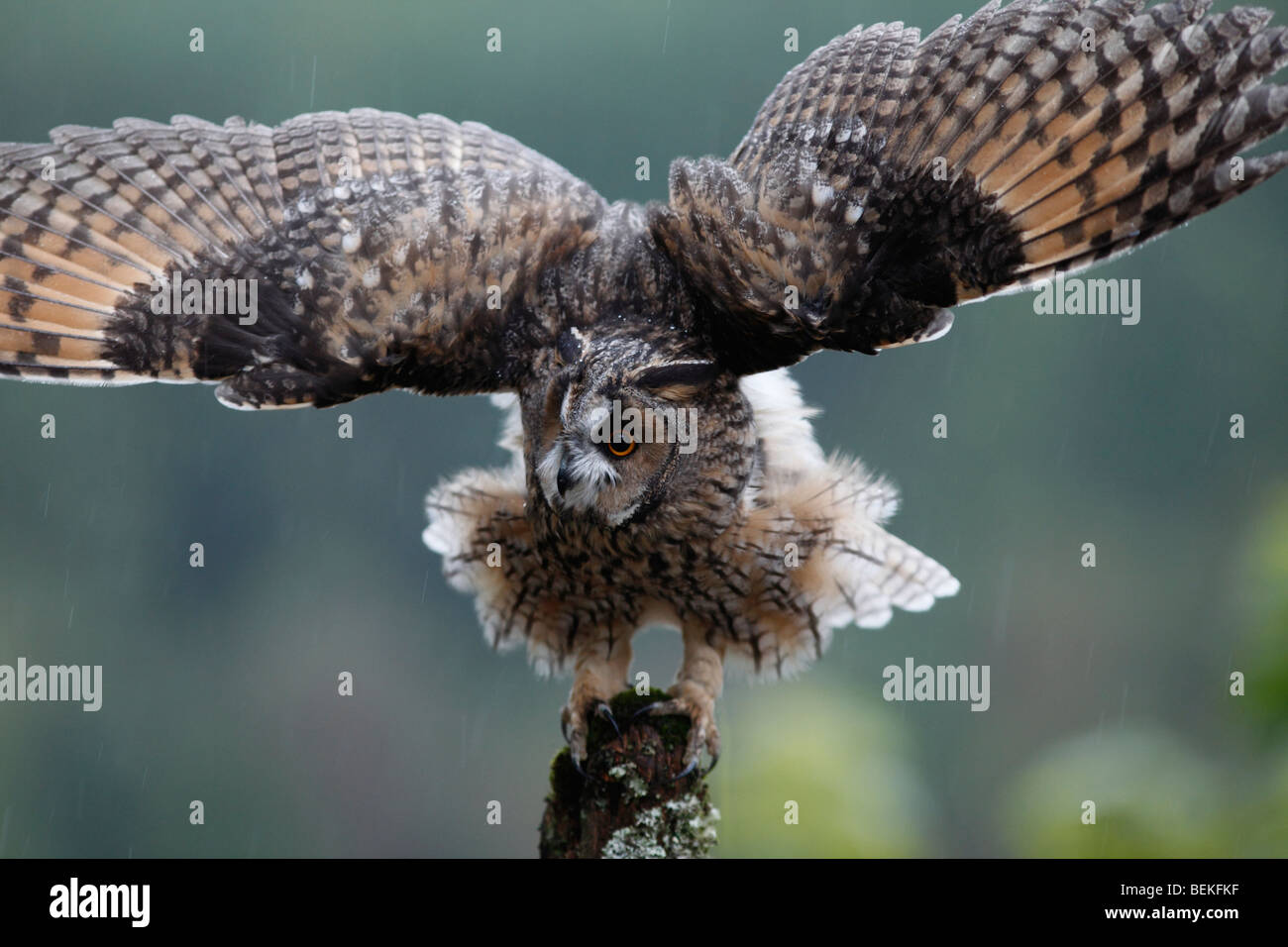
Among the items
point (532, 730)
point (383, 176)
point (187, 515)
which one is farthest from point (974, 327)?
point (383, 176)

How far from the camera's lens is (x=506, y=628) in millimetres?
3592

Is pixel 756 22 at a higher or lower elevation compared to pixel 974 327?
higher

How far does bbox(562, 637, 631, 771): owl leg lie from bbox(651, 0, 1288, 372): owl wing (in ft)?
3.72

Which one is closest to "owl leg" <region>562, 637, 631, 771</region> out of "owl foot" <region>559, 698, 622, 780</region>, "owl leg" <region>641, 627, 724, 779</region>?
"owl foot" <region>559, 698, 622, 780</region>

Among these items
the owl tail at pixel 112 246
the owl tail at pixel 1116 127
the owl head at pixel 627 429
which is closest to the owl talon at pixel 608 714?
the owl head at pixel 627 429

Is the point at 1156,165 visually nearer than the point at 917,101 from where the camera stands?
Yes

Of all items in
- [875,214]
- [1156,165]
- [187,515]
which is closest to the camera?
[1156,165]

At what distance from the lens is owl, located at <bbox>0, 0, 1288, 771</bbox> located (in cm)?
249

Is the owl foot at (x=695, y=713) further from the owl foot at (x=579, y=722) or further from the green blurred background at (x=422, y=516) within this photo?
the green blurred background at (x=422, y=516)

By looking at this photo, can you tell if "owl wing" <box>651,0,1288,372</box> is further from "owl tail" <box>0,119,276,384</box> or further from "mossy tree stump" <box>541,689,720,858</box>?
"owl tail" <box>0,119,276,384</box>

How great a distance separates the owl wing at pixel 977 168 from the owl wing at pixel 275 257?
1.99 ft

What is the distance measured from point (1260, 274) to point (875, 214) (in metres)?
9.08

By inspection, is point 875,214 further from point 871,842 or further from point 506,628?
point 871,842

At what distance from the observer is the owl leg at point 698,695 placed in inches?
117
